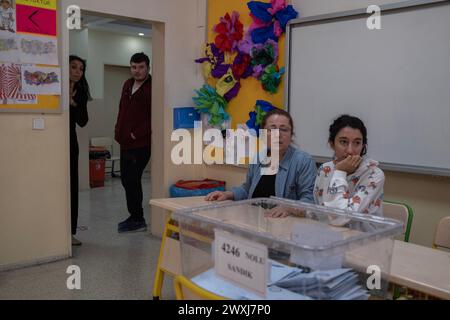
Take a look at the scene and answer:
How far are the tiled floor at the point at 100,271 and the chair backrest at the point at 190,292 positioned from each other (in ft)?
6.16

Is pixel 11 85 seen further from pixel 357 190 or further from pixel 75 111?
pixel 357 190

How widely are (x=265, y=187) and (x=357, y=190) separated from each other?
552 mm

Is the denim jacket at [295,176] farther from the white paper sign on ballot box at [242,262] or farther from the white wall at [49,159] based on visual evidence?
the white wall at [49,159]

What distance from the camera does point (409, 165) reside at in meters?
2.83

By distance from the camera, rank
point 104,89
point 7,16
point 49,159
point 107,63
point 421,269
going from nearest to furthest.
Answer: point 421,269 < point 7,16 < point 49,159 < point 107,63 < point 104,89

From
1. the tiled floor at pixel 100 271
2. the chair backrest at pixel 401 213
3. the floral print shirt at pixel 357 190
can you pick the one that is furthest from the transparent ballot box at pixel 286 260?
the tiled floor at pixel 100 271

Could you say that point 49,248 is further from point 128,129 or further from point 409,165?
point 409,165

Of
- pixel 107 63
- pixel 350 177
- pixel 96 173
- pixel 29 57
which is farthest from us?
pixel 107 63

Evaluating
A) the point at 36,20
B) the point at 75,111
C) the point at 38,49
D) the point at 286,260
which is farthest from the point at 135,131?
the point at 286,260

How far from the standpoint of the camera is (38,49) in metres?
3.39

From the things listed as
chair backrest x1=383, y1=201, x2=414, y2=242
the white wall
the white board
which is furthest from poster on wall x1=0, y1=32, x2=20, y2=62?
chair backrest x1=383, y1=201, x2=414, y2=242
